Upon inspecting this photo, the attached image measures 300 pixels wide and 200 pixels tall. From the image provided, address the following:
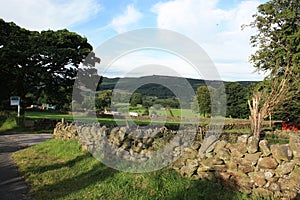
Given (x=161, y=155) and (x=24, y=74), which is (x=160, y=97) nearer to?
(x=161, y=155)

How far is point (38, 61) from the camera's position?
967 inches

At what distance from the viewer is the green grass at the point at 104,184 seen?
550 centimetres

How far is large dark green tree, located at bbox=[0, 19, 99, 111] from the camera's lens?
77.2ft

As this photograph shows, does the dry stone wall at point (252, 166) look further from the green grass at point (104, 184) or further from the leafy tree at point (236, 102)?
the leafy tree at point (236, 102)

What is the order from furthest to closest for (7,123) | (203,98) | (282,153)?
(203,98)
(7,123)
(282,153)

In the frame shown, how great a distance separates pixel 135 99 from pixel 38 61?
1220 cm

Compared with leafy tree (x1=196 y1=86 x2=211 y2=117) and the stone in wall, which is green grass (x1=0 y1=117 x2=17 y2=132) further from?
the stone in wall

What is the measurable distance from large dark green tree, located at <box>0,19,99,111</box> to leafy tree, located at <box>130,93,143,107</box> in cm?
1023

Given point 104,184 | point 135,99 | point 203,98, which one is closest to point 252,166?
point 104,184

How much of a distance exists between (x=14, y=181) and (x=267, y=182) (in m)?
5.81

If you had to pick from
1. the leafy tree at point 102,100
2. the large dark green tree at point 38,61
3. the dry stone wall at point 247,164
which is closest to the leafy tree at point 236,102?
the leafy tree at point 102,100

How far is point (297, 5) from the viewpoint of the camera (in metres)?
28.0

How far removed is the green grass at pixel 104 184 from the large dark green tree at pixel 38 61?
17.0 metres

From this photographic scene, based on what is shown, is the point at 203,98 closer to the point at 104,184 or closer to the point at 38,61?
the point at 38,61
